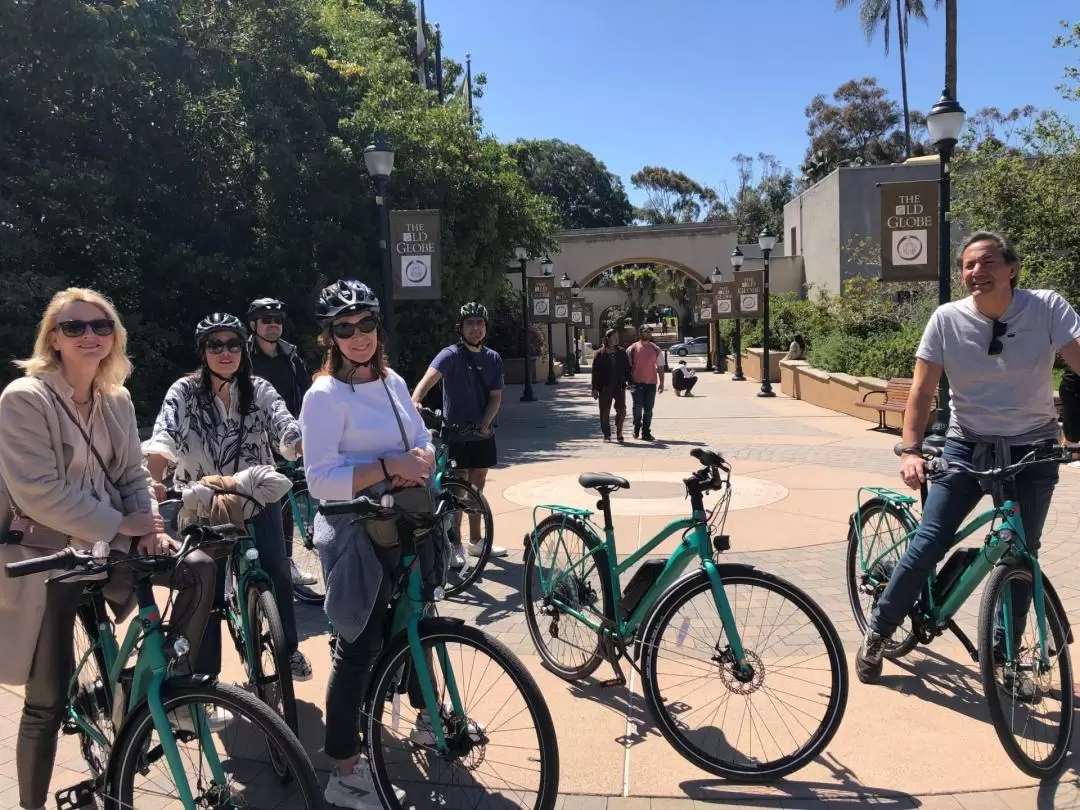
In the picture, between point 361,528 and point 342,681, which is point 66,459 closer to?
point 361,528

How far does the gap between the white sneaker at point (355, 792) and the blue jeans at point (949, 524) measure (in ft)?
7.28

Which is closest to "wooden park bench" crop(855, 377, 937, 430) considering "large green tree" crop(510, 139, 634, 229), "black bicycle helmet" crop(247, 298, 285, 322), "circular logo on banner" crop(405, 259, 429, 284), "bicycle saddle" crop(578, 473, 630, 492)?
"circular logo on banner" crop(405, 259, 429, 284)

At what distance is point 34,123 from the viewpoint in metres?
11.7

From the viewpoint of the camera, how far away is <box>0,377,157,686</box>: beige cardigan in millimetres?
Result: 2512

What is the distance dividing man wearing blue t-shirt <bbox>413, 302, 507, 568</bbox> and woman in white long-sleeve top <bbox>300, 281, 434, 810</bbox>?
286 centimetres

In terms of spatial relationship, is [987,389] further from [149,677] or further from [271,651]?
[149,677]

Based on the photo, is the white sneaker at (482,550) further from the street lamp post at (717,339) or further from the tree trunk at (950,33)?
the street lamp post at (717,339)

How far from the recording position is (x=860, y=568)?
14.1ft

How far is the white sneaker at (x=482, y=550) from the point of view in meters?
5.87

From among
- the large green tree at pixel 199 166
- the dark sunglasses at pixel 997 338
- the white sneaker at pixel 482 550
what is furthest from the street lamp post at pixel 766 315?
the dark sunglasses at pixel 997 338

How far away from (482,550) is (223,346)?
2615 millimetres

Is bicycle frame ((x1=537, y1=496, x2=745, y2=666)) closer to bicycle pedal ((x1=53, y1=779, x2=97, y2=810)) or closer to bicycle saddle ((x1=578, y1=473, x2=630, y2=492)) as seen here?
bicycle saddle ((x1=578, y1=473, x2=630, y2=492))

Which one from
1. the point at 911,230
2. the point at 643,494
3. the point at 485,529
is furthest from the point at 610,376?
the point at 485,529

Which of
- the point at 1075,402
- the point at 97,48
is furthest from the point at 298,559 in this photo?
the point at 97,48
